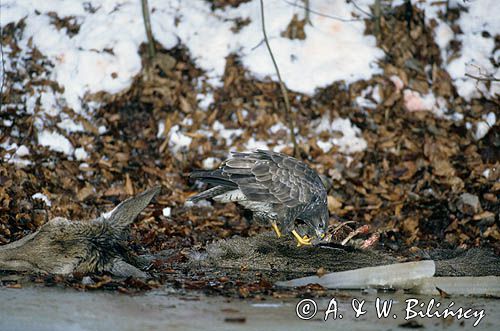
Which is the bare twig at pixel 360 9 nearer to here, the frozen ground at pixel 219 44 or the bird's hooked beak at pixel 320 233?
the frozen ground at pixel 219 44

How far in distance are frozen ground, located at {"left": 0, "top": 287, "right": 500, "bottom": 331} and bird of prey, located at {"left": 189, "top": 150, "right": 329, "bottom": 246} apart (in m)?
2.50

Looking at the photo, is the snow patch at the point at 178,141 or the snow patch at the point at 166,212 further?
the snow patch at the point at 178,141

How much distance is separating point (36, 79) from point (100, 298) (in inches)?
255

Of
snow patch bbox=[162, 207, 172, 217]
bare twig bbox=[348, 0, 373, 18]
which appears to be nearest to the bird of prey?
snow patch bbox=[162, 207, 172, 217]

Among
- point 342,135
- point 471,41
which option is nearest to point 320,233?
point 342,135

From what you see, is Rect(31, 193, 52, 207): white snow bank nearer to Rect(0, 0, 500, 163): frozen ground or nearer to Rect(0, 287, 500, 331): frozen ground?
Rect(0, 0, 500, 163): frozen ground

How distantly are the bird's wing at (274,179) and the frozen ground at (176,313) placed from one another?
257 cm

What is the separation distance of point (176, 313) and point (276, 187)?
10.9 ft

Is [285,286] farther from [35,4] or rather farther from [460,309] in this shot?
[35,4]

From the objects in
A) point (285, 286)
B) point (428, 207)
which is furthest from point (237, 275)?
point (428, 207)

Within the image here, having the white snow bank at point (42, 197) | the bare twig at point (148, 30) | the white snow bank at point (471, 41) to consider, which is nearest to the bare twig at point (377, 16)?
the white snow bank at point (471, 41)

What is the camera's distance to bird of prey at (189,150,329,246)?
7586 millimetres

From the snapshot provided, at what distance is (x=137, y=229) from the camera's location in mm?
7992

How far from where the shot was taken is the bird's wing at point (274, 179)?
762 cm
